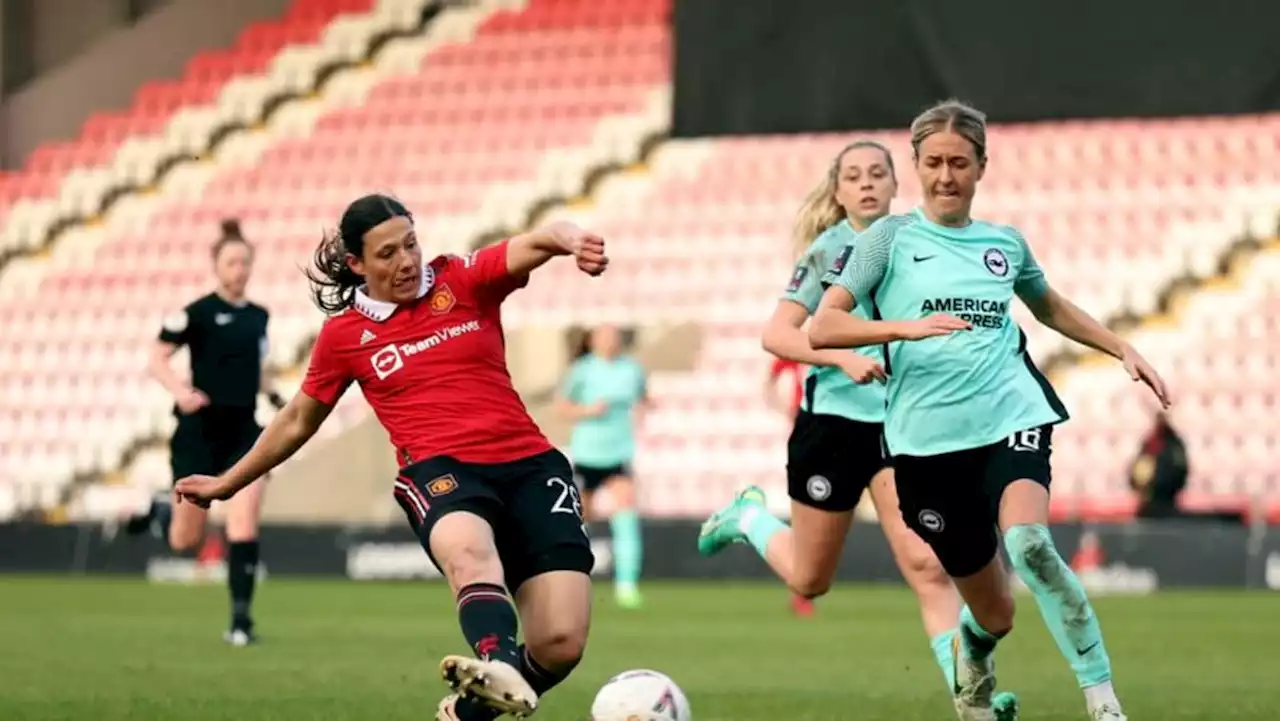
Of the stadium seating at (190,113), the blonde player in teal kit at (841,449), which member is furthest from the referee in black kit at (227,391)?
the stadium seating at (190,113)

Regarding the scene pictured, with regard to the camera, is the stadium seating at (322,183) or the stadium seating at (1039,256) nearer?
the stadium seating at (1039,256)

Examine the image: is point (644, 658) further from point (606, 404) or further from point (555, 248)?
point (606, 404)

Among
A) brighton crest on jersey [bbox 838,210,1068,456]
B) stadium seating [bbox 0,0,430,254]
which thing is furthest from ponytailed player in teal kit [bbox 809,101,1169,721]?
stadium seating [bbox 0,0,430,254]

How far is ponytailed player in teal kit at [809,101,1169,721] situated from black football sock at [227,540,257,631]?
18.7ft

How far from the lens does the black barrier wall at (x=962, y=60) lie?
1484 centimetres

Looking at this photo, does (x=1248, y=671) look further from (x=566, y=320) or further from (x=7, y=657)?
(x=566, y=320)

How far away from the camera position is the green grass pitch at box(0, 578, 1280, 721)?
8727mm

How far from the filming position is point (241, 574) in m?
12.3

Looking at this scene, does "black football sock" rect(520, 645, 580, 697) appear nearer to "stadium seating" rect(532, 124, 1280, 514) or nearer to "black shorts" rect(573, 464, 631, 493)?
"black shorts" rect(573, 464, 631, 493)

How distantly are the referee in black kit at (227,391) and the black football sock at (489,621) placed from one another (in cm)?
600

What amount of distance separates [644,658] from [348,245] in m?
5.14

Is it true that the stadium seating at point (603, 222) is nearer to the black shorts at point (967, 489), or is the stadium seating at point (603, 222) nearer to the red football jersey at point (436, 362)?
the black shorts at point (967, 489)

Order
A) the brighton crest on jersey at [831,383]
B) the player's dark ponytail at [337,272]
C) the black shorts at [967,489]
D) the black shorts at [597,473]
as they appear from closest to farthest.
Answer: the player's dark ponytail at [337,272] → the black shorts at [967,489] → the brighton crest on jersey at [831,383] → the black shorts at [597,473]

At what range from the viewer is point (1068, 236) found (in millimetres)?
23344
